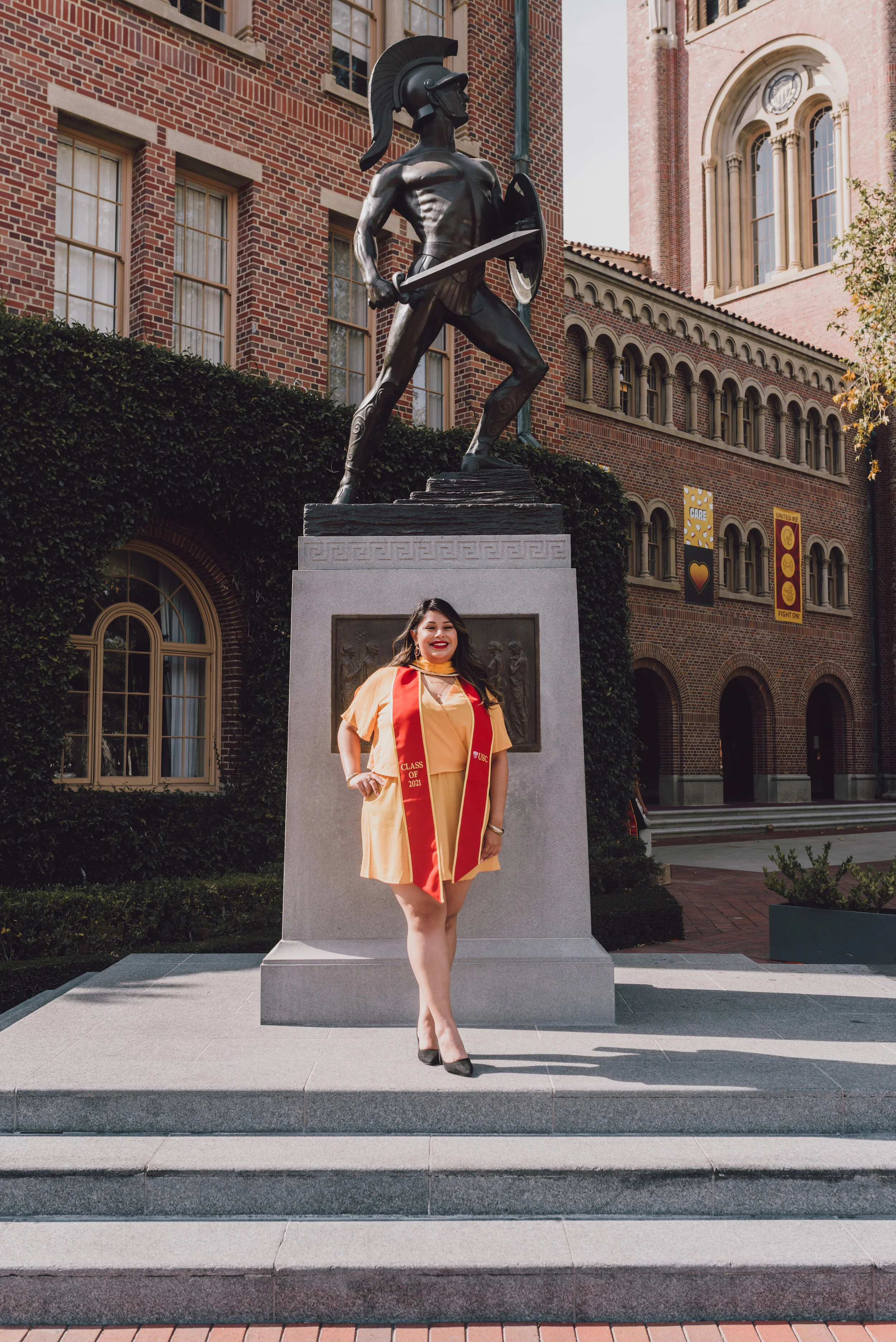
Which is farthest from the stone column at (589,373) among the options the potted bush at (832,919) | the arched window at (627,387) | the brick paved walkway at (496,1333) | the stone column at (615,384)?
the brick paved walkway at (496,1333)

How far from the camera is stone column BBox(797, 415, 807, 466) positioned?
27.4 m

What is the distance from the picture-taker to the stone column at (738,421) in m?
25.6

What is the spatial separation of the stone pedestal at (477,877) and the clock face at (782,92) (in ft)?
105

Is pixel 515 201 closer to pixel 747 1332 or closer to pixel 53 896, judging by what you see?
pixel 747 1332

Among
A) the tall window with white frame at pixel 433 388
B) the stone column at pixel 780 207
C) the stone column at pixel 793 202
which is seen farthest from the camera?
the stone column at pixel 780 207

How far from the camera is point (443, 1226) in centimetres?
336

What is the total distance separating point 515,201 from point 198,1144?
4652 mm

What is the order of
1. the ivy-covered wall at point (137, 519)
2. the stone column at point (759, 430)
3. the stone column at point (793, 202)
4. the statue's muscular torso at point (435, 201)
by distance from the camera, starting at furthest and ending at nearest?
the stone column at point (793, 202) → the stone column at point (759, 430) → the ivy-covered wall at point (137, 519) → the statue's muscular torso at point (435, 201)

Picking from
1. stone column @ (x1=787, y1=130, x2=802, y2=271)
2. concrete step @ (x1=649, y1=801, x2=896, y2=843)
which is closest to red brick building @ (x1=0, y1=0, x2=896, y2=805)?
concrete step @ (x1=649, y1=801, x2=896, y2=843)

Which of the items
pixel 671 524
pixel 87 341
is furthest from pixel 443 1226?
pixel 671 524

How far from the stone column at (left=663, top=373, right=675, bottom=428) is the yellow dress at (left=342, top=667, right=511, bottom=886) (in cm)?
2073

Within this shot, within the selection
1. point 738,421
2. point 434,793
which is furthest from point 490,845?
point 738,421

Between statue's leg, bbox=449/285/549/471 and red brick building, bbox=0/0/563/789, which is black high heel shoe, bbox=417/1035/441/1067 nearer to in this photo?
statue's leg, bbox=449/285/549/471

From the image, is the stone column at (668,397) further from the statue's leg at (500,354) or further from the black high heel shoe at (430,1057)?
the black high heel shoe at (430,1057)
